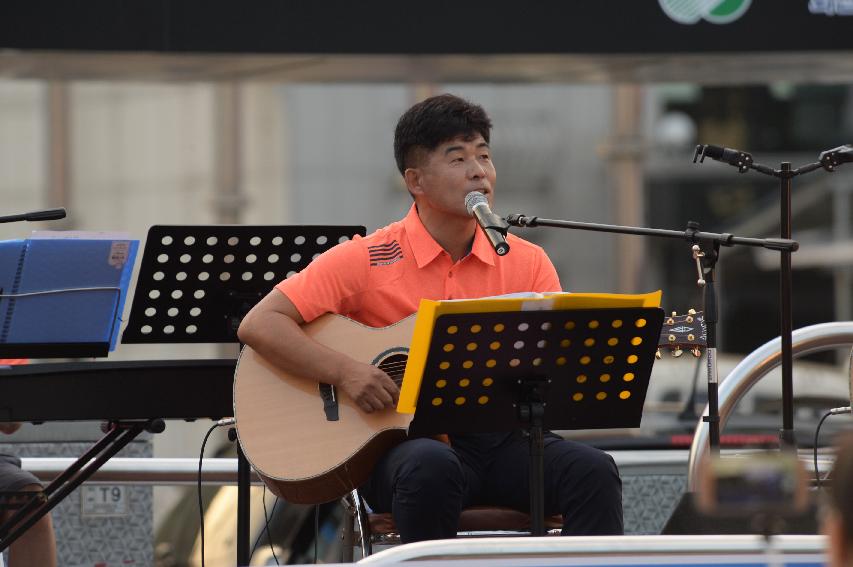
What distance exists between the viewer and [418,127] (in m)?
3.81

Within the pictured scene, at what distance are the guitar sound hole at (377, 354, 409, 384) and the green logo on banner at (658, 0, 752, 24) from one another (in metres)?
1.86

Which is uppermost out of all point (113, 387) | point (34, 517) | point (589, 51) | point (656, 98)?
point (656, 98)

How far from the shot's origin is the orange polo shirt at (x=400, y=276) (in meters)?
3.66

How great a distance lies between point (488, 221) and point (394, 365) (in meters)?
0.54

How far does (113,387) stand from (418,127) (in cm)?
111

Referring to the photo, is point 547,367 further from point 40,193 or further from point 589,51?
point 40,193

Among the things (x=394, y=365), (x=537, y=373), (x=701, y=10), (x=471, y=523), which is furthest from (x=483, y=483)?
(x=701, y=10)

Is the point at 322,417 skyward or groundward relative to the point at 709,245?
groundward

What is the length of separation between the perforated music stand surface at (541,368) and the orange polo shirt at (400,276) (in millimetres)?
608

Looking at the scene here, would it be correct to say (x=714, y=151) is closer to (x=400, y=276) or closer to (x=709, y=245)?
(x=709, y=245)

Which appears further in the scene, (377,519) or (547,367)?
(377,519)

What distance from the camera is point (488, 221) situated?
325 centimetres

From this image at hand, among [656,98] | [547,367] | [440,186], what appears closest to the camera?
[547,367]

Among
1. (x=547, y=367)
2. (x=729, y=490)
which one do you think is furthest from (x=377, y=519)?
(x=729, y=490)
